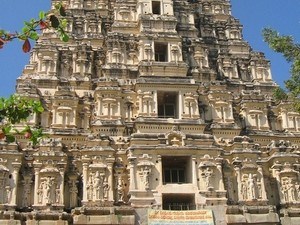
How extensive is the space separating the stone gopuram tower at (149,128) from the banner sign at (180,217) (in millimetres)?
127

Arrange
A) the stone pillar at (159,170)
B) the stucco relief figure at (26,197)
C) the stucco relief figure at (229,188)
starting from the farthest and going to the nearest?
the stucco relief figure at (229,188) → the stone pillar at (159,170) → the stucco relief figure at (26,197)

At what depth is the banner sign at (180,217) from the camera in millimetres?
19922

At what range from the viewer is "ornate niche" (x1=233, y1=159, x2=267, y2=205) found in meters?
21.4

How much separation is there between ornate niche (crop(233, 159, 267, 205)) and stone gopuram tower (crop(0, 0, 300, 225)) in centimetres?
5

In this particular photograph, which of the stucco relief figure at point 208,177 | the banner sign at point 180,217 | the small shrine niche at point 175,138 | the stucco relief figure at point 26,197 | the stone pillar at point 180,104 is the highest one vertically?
the stone pillar at point 180,104

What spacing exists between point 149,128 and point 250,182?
553 centimetres

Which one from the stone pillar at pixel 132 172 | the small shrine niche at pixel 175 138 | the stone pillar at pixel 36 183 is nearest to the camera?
the stone pillar at pixel 36 183

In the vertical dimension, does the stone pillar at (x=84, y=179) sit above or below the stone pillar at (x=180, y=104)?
below

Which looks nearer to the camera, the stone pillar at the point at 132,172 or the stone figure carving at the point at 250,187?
the stone pillar at the point at 132,172

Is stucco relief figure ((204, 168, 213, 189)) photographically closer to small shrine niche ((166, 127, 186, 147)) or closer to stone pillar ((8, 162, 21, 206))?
small shrine niche ((166, 127, 186, 147))

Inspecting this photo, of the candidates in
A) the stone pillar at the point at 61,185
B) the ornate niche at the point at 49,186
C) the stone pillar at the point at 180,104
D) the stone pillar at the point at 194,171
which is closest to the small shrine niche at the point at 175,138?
the stone pillar at the point at 194,171

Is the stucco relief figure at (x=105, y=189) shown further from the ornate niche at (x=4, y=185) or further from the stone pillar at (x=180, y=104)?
the stone pillar at (x=180, y=104)

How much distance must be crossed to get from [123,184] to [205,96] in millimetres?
7299

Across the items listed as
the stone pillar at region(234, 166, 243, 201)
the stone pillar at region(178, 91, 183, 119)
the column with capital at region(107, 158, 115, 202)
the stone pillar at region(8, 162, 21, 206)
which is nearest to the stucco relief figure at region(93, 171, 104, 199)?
the column with capital at region(107, 158, 115, 202)
